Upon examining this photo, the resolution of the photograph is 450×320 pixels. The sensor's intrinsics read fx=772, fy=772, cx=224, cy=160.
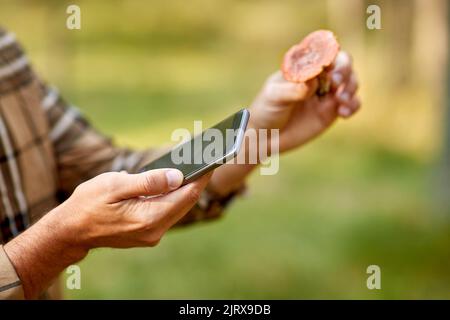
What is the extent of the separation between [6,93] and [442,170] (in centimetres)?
294

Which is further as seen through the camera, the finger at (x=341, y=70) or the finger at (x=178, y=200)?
the finger at (x=341, y=70)

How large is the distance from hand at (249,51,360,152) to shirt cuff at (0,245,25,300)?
67 cm

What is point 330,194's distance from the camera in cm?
440

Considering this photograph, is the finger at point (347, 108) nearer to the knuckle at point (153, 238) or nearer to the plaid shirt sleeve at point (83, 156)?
the plaid shirt sleeve at point (83, 156)

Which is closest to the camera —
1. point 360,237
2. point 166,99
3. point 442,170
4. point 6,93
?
point 6,93

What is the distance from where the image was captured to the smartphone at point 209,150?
4.28 ft

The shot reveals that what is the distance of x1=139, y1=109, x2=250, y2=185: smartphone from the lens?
4.28 feet

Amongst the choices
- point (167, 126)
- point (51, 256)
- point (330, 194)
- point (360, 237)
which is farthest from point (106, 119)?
point (51, 256)

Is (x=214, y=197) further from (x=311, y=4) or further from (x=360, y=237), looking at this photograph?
(x=311, y=4)

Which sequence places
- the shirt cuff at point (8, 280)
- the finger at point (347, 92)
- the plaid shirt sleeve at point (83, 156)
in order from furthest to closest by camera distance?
1. the plaid shirt sleeve at point (83, 156)
2. the finger at point (347, 92)
3. the shirt cuff at point (8, 280)

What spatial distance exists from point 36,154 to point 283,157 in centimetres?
334

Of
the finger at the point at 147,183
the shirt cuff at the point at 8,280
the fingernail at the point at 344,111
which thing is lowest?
the shirt cuff at the point at 8,280

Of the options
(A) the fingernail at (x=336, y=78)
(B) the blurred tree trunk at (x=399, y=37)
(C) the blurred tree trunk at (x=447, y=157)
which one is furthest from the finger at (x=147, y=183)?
(B) the blurred tree trunk at (x=399, y=37)

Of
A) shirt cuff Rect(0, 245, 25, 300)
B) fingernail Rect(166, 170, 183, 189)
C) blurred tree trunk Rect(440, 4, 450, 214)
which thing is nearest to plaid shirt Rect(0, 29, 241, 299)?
shirt cuff Rect(0, 245, 25, 300)
